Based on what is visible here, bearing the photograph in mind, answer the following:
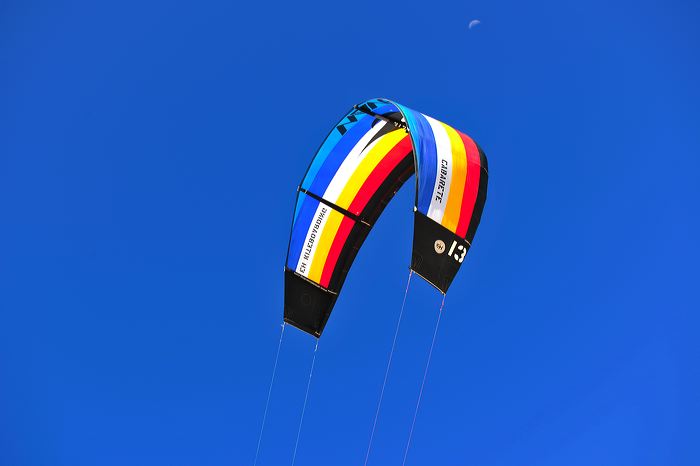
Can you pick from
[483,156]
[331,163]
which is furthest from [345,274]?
[483,156]

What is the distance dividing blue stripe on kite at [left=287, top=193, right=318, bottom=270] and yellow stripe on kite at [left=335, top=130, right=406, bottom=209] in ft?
1.29

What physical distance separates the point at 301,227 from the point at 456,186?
2.48m

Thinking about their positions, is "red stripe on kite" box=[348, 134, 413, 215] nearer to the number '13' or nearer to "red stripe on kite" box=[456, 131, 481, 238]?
"red stripe on kite" box=[456, 131, 481, 238]

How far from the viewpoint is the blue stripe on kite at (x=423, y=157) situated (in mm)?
12695

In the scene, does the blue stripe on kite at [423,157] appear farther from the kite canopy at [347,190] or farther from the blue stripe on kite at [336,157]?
the blue stripe on kite at [336,157]

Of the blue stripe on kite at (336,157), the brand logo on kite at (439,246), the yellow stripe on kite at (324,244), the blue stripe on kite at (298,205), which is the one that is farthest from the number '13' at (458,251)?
the blue stripe on kite at (298,205)

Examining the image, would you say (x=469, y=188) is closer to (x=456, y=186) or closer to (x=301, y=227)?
(x=456, y=186)

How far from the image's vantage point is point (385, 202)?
1464cm

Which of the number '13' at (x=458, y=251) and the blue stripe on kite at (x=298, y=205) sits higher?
the blue stripe on kite at (x=298, y=205)

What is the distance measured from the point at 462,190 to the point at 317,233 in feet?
7.56

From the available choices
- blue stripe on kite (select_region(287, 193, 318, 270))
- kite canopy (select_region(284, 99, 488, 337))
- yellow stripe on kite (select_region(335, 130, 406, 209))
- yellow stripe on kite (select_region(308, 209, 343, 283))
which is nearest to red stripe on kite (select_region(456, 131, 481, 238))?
Result: kite canopy (select_region(284, 99, 488, 337))

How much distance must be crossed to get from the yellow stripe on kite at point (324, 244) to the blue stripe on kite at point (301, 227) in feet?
0.78

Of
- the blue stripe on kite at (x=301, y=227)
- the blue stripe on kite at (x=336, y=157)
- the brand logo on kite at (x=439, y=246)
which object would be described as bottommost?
the brand logo on kite at (x=439, y=246)

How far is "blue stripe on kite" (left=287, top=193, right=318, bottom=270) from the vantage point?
14.4 metres
